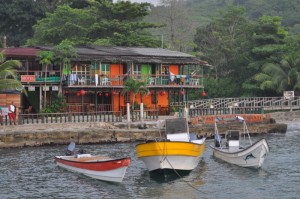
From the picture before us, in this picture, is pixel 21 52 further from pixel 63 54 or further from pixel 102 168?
pixel 102 168

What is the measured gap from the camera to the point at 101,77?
62.0 metres

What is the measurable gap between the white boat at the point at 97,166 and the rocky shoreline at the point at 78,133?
10.8 metres

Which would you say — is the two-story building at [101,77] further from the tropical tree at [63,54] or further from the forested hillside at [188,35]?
the forested hillside at [188,35]

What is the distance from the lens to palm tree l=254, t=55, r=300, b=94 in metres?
79.2

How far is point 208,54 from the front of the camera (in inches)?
3578

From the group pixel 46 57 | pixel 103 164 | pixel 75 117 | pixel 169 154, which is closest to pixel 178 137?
pixel 169 154

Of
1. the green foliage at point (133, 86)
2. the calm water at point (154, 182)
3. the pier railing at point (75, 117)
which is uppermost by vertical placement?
the green foliage at point (133, 86)

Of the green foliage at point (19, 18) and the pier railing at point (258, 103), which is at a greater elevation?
the green foliage at point (19, 18)

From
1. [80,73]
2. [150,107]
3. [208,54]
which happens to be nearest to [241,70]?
[208,54]

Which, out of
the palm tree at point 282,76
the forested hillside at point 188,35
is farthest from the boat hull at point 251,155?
the palm tree at point 282,76

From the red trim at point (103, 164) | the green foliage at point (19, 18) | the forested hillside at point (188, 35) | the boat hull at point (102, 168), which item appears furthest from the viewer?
the green foliage at point (19, 18)

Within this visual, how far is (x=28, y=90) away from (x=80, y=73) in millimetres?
5335

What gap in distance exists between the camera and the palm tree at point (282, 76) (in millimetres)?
79250

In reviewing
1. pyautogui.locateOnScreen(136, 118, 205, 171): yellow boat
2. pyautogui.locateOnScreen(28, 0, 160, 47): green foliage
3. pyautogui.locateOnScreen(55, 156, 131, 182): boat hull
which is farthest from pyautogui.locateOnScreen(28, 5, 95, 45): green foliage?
pyautogui.locateOnScreen(136, 118, 205, 171): yellow boat
